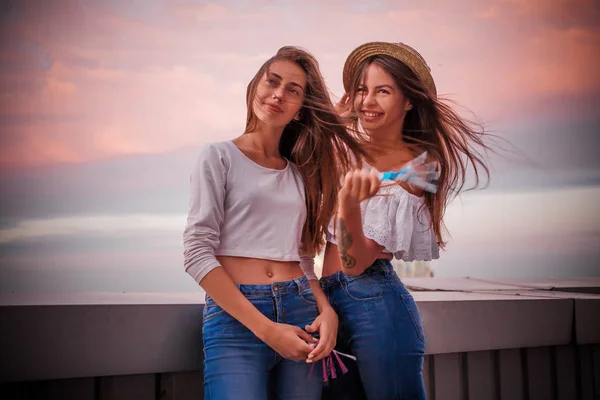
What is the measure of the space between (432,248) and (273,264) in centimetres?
42

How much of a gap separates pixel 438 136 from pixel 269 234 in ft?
1.83

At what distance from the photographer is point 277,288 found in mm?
1386

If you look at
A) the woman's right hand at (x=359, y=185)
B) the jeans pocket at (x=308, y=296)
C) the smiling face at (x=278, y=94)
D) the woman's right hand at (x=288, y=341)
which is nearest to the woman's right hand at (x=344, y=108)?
the smiling face at (x=278, y=94)

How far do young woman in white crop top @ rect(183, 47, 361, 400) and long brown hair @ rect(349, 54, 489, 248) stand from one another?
15cm

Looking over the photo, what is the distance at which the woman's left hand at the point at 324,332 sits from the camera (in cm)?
137

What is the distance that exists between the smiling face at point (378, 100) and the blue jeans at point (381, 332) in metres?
0.37

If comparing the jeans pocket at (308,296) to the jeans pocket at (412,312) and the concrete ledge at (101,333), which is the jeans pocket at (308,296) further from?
the concrete ledge at (101,333)

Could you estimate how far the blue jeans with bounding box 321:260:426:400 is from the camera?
1.43 metres

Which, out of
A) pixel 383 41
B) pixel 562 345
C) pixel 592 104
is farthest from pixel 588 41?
pixel 383 41

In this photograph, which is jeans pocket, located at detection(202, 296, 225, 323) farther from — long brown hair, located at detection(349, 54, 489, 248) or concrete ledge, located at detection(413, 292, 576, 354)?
concrete ledge, located at detection(413, 292, 576, 354)

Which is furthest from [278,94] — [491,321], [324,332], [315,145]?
[491,321]

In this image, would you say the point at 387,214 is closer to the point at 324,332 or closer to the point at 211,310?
the point at 324,332

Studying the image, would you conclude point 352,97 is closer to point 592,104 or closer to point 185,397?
point 185,397

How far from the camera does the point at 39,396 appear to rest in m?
1.47
